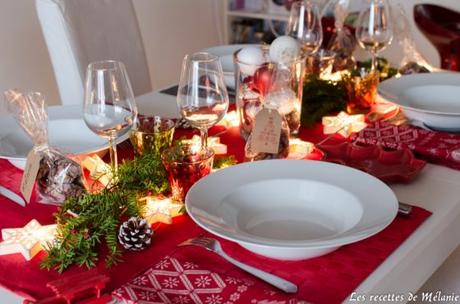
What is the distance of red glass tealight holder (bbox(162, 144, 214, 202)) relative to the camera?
951 millimetres

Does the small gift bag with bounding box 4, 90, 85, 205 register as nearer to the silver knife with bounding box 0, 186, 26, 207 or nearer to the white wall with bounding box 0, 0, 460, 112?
the silver knife with bounding box 0, 186, 26, 207

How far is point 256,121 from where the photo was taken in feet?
3.37

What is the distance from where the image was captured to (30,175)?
0.92 metres

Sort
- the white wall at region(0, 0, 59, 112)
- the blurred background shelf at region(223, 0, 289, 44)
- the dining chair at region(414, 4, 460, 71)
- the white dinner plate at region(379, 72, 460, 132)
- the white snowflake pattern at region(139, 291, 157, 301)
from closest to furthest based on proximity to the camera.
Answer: the white snowflake pattern at region(139, 291, 157, 301), the white dinner plate at region(379, 72, 460, 132), the white wall at region(0, 0, 59, 112), the dining chair at region(414, 4, 460, 71), the blurred background shelf at region(223, 0, 289, 44)

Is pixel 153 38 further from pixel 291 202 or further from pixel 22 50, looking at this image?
pixel 291 202

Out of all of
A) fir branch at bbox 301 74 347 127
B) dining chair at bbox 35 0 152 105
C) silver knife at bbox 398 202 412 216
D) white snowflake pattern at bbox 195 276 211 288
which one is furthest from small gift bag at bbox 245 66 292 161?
dining chair at bbox 35 0 152 105

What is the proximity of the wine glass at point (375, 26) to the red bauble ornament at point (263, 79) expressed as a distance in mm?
411

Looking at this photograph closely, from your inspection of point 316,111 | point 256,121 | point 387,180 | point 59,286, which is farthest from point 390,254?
point 316,111

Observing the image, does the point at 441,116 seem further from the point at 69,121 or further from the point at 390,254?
the point at 69,121

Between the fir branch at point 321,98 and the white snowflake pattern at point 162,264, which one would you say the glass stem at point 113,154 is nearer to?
the white snowflake pattern at point 162,264

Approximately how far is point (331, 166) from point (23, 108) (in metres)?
0.50

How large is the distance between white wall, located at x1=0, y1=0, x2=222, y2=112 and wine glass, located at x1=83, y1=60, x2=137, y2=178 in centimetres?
147

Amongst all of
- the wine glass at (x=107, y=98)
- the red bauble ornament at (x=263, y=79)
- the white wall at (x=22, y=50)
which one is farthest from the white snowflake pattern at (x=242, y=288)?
the white wall at (x=22, y=50)

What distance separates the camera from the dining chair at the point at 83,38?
1.60 m
